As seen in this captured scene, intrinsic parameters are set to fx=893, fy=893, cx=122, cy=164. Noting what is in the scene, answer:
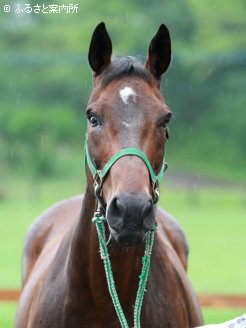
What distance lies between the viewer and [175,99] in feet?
139

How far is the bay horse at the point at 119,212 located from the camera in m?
3.91

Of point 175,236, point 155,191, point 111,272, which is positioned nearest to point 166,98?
point 175,236

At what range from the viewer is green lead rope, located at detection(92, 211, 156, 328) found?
431 centimetres

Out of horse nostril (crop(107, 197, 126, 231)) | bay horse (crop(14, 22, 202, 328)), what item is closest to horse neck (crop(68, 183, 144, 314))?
bay horse (crop(14, 22, 202, 328))

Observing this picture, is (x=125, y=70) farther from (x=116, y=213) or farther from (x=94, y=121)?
(x=116, y=213)

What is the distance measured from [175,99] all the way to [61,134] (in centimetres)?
568

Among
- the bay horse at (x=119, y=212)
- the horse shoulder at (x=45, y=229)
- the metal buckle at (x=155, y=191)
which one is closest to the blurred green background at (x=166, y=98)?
the horse shoulder at (x=45, y=229)

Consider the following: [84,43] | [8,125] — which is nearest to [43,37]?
[84,43]

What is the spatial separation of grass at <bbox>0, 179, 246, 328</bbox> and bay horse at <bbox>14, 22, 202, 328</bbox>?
4919 millimetres

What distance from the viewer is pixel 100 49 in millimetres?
4629

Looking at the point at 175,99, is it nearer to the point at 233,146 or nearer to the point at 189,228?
the point at 233,146

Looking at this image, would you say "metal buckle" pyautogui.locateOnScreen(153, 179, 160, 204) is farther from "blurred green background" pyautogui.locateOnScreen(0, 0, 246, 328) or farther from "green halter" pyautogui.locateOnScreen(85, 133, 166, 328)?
"blurred green background" pyautogui.locateOnScreen(0, 0, 246, 328)

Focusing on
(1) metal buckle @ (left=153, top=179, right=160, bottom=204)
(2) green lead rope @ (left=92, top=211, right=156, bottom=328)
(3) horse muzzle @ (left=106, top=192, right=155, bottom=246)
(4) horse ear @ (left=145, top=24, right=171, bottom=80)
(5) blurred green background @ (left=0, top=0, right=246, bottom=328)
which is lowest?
(2) green lead rope @ (left=92, top=211, right=156, bottom=328)

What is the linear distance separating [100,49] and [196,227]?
2023cm
